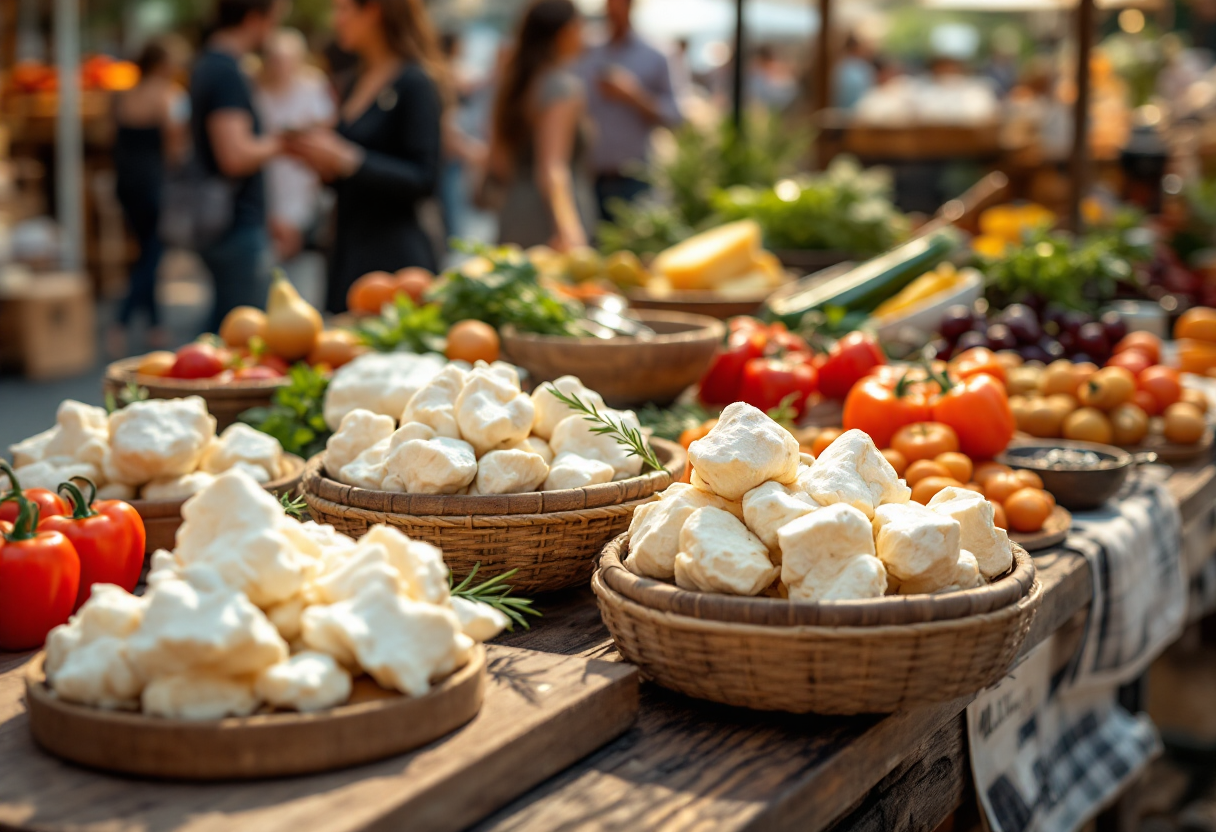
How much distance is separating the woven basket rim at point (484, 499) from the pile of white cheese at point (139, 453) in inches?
8.1

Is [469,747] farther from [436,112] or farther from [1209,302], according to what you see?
[1209,302]

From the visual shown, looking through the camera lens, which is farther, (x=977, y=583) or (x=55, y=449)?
(x=55, y=449)

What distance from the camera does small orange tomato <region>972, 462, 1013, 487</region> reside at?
7.25 ft

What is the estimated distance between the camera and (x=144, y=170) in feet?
28.1

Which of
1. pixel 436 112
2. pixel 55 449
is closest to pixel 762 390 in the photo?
pixel 55 449

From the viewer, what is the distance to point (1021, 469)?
2379 millimetres

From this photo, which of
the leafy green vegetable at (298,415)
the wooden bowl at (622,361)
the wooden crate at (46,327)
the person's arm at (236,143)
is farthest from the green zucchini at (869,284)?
the wooden crate at (46,327)

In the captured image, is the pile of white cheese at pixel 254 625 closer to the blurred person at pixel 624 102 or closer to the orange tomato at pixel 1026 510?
the orange tomato at pixel 1026 510

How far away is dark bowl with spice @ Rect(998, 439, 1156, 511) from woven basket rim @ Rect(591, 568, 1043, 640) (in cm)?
103

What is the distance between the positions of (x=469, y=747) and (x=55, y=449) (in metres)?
1.01

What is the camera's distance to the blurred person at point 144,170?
27.7 feet

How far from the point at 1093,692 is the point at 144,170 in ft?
25.3

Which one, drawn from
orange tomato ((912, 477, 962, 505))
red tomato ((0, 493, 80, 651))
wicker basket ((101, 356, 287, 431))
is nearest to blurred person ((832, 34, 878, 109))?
wicker basket ((101, 356, 287, 431))

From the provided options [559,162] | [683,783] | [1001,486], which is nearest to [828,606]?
[683,783]
